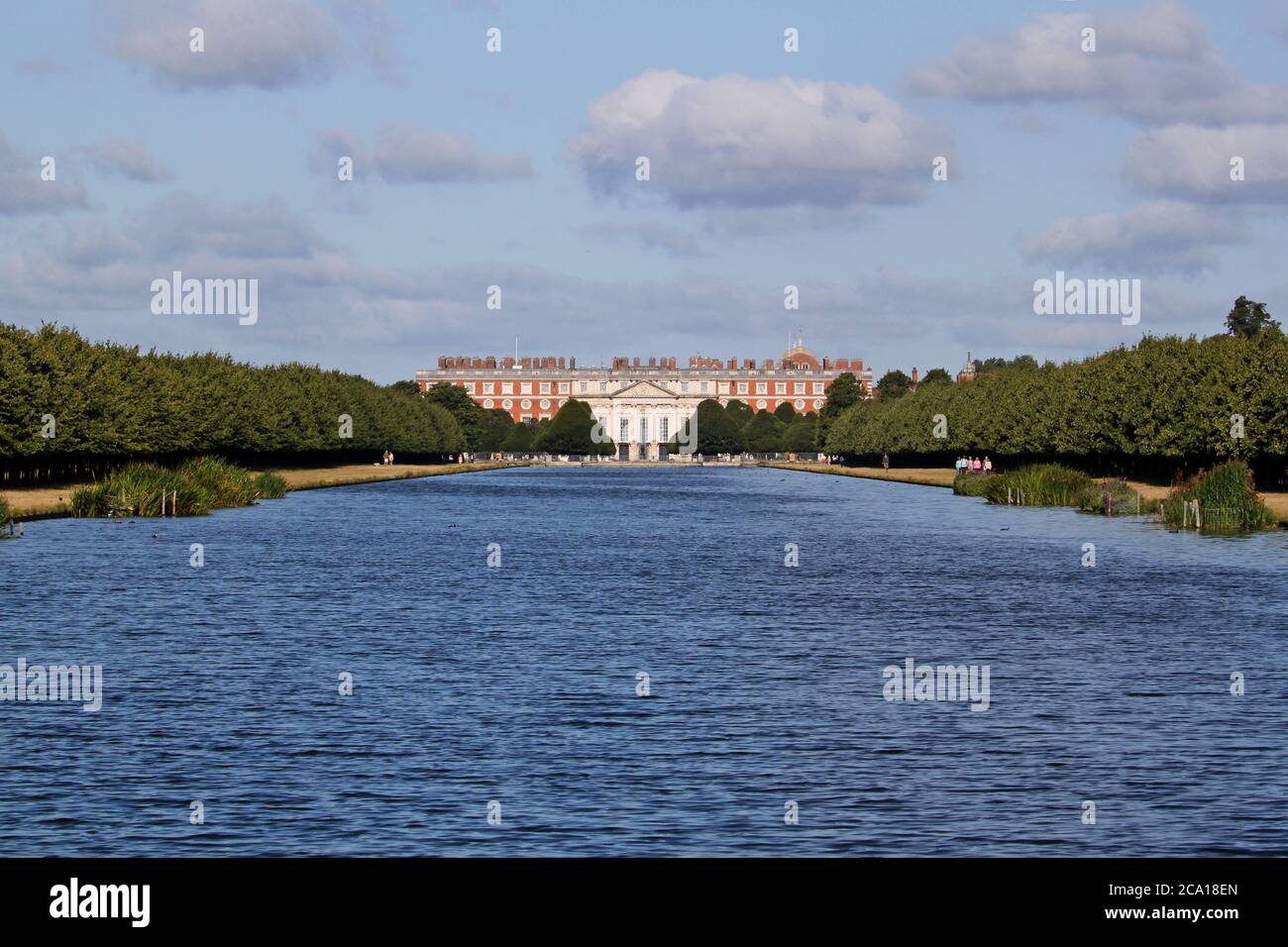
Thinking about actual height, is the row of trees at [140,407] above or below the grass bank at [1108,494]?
above

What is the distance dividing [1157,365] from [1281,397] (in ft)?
62.5

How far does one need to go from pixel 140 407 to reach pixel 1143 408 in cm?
5566

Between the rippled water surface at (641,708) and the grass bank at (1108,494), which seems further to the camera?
the grass bank at (1108,494)

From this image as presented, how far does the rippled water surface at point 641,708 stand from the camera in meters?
17.7

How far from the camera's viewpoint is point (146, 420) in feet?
335

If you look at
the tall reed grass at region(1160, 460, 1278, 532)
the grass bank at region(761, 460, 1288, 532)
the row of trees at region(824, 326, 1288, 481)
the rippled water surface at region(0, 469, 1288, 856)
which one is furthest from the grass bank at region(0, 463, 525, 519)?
the row of trees at region(824, 326, 1288, 481)

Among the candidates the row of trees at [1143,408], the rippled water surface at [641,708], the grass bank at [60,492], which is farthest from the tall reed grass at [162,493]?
the row of trees at [1143,408]

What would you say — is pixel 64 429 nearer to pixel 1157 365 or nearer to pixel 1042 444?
pixel 1157 365

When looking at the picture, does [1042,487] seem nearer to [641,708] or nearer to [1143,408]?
[1143,408]

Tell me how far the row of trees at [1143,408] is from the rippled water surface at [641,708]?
33.7 m

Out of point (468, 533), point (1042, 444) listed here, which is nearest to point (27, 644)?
point (468, 533)

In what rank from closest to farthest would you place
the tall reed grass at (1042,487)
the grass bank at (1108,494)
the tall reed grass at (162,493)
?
the tall reed grass at (162,493)
the grass bank at (1108,494)
the tall reed grass at (1042,487)

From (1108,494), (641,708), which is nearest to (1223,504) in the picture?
(1108,494)

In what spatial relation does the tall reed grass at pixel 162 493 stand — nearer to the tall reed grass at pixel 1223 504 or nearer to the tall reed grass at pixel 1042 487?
the tall reed grass at pixel 1042 487
